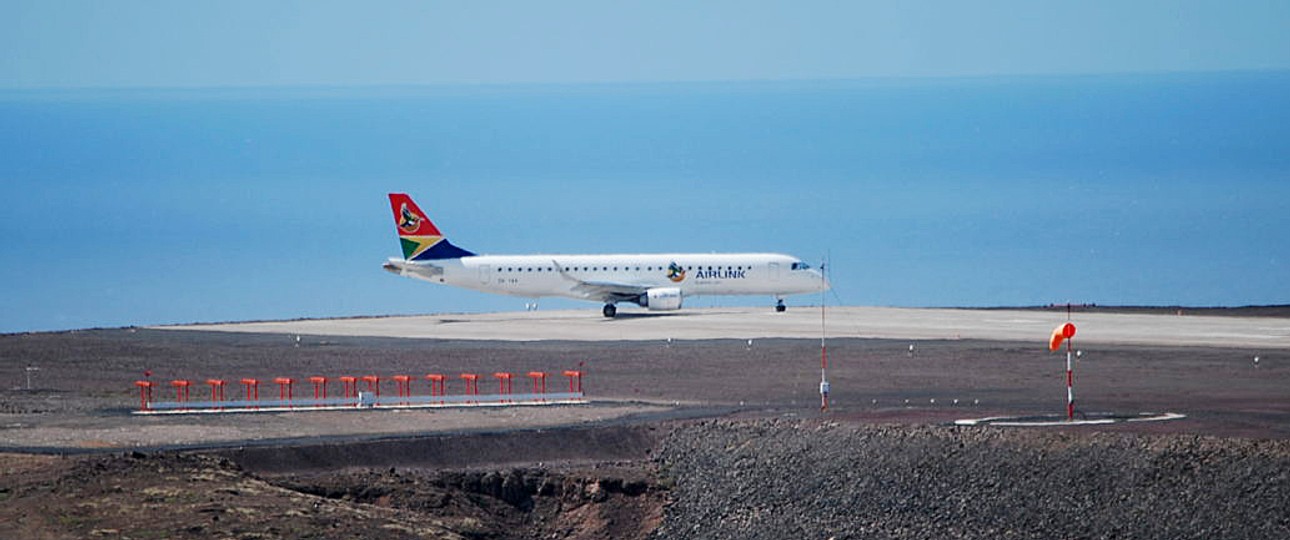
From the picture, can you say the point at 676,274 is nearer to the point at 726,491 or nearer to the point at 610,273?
the point at 610,273

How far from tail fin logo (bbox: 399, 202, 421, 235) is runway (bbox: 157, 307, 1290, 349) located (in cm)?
312

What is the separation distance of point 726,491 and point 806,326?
30.1 metres

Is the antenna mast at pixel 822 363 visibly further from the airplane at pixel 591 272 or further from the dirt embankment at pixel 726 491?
the dirt embankment at pixel 726 491

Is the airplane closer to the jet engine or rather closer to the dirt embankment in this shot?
the jet engine

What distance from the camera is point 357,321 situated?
73625 mm

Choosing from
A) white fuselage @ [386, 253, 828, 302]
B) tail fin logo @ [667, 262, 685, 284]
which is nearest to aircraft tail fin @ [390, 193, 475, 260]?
white fuselage @ [386, 253, 828, 302]

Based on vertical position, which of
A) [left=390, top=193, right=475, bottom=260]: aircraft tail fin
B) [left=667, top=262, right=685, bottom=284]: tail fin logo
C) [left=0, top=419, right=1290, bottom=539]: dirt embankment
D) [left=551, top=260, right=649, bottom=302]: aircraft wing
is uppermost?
[left=390, top=193, right=475, bottom=260]: aircraft tail fin

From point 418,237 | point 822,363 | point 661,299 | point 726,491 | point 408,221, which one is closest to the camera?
point 726,491

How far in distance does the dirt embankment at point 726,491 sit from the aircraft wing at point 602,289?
34.2 meters

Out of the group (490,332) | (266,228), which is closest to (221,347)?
(490,332)

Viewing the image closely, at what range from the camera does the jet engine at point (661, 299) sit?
246 feet

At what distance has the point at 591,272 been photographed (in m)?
76.1

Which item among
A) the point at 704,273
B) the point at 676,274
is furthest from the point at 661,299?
the point at 704,273

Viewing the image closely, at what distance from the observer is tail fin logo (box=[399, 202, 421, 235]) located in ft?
250
